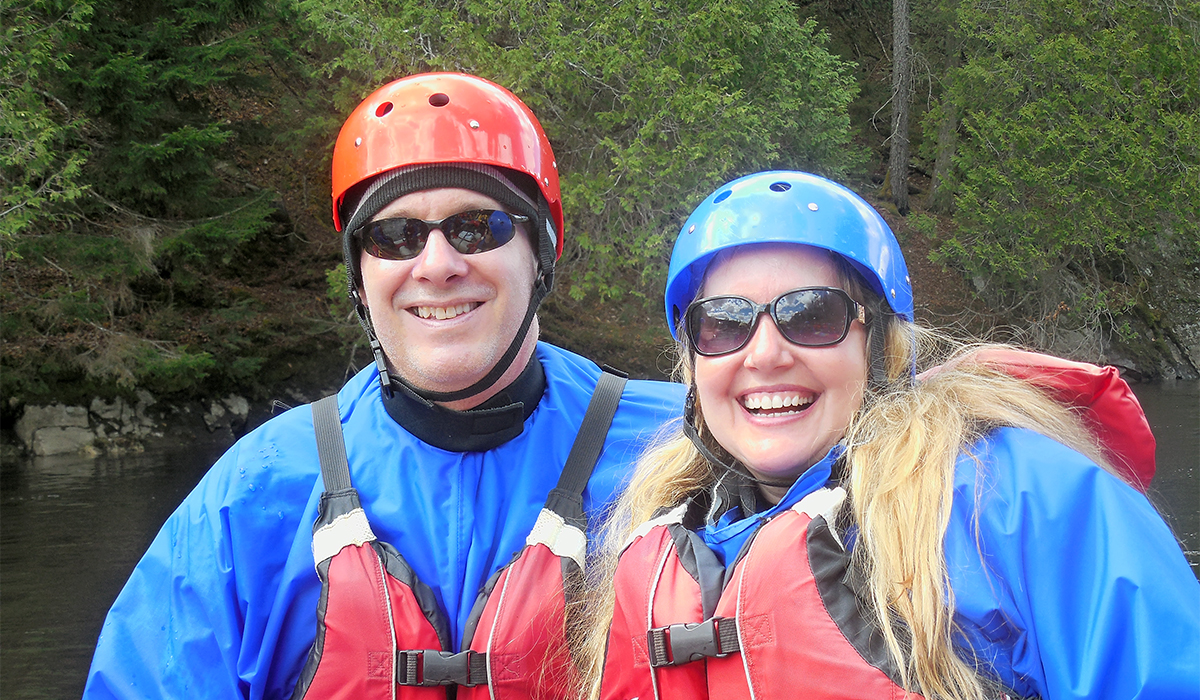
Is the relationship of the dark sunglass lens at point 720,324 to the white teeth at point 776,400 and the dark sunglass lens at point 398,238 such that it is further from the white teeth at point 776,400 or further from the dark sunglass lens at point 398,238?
the dark sunglass lens at point 398,238

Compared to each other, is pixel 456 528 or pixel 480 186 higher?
pixel 480 186

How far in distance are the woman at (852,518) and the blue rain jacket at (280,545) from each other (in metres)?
0.33

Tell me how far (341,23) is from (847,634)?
45.2ft

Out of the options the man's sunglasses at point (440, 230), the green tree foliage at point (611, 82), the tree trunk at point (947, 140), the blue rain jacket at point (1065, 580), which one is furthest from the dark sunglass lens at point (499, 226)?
the tree trunk at point (947, 140)

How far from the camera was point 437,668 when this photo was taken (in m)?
2.20

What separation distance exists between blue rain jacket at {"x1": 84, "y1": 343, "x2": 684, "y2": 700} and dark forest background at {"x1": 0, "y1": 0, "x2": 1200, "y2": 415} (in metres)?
9.86

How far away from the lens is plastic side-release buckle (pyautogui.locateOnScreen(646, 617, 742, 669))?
1886mm

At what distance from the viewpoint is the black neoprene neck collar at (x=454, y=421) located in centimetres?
247

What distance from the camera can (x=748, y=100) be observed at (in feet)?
49.6

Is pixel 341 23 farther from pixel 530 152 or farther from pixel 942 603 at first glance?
pixel 942 603

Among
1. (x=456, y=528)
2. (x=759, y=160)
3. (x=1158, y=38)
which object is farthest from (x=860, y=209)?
(x=1158, y=38)

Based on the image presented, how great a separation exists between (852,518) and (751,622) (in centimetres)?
31

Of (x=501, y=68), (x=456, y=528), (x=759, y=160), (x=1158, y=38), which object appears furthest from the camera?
(x=1158, y=38)

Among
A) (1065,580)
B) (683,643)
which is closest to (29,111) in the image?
(683,643)
